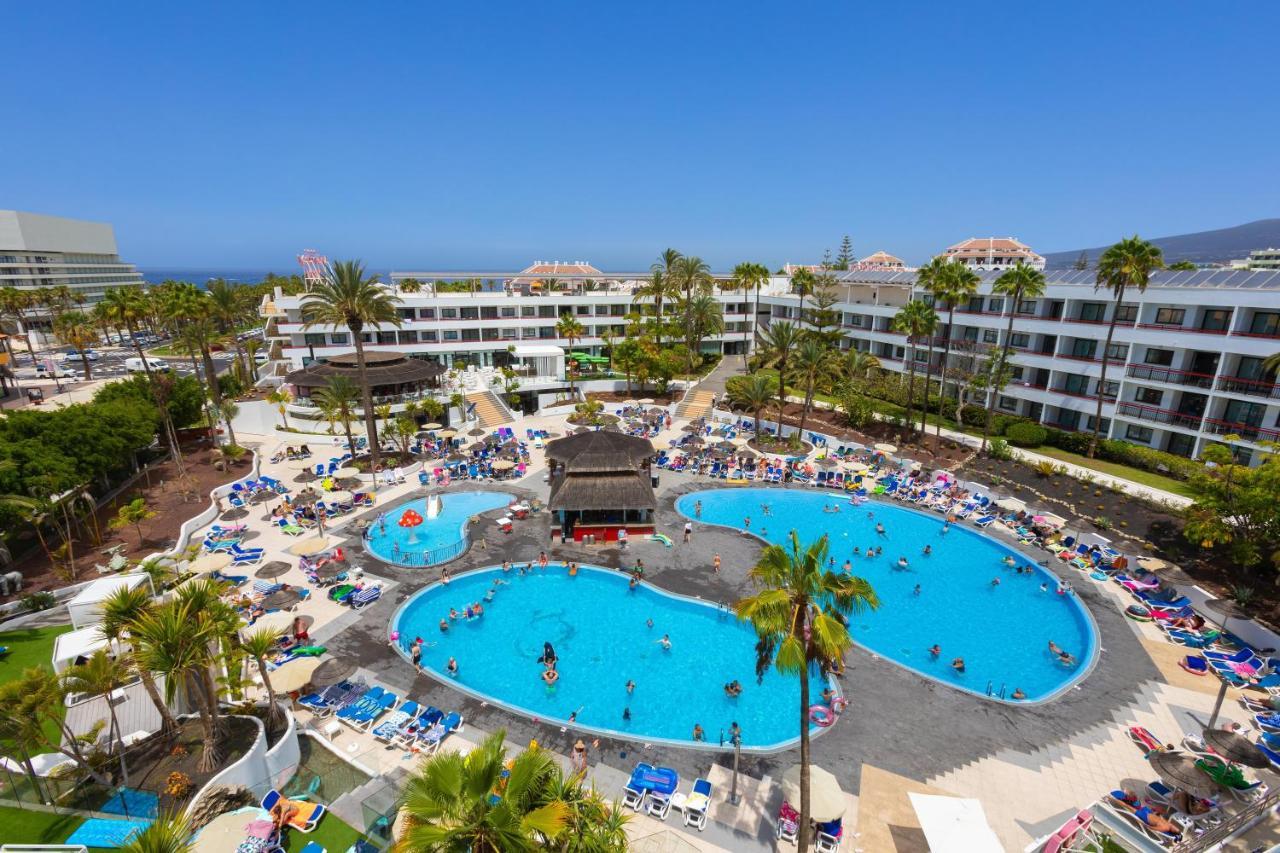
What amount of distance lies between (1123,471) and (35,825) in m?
57.7

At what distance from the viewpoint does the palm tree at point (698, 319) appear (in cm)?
7075

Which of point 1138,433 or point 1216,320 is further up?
point 1216,320

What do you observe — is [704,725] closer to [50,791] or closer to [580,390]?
[50,791]

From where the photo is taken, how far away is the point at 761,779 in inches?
705

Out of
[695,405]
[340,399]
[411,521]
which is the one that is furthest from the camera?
[695,405]

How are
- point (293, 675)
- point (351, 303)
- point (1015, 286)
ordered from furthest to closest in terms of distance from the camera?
point (1015, 286) < point (351, 303) < point (293, 675)

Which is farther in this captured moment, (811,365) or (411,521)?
(811,365)

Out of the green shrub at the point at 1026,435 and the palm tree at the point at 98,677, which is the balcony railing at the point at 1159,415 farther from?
the palm tree at the point at 98,677

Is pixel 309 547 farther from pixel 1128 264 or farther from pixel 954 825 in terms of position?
pixel 1128 264

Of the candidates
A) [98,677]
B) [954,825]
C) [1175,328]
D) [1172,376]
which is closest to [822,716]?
[954,825]

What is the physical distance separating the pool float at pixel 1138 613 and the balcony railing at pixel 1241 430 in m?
20.4

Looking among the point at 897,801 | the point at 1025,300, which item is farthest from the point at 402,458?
the point at 1025,300

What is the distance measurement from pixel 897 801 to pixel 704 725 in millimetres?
6501

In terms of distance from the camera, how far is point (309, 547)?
30.5 metres
